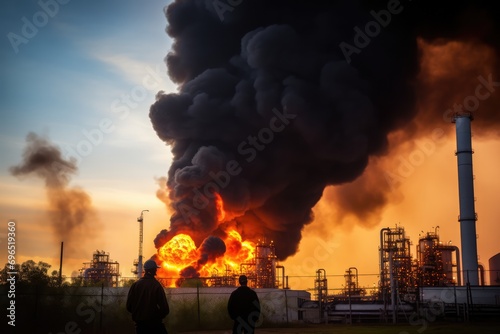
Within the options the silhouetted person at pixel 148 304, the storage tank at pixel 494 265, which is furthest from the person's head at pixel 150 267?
the storage tank at pixel 494 265

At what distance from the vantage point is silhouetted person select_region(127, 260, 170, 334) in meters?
12.3

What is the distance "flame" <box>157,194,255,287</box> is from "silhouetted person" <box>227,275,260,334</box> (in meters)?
37.0

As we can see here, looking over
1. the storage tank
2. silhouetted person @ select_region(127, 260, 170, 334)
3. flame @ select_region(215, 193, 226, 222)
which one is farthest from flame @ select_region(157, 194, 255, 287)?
silhouetted person @ select_region(127, 260, 170, 334)

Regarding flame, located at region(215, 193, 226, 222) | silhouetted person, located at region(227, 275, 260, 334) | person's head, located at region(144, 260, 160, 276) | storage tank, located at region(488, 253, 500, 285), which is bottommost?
silhouetted person, located at region(227, 275, 260, 334)

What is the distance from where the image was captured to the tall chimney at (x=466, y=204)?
62.8 metres

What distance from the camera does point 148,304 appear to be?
40.6 feet

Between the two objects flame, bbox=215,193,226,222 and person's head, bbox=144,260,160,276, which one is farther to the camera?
flame, bbox=215,193,226,222

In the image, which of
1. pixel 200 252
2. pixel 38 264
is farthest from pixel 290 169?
pixel 38 264

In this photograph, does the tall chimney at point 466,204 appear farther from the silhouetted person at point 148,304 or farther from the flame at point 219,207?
the silhouetted person at point 148,304

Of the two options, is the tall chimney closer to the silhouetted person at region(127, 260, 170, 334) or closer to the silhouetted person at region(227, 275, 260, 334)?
the silhouetted person at region(227, 275, 260, 334)

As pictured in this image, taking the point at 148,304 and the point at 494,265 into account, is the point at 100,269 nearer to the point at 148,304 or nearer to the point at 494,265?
the point at 494,265

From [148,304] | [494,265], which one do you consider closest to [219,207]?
[494,265]

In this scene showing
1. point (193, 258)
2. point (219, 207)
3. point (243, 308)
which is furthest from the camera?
point (219, 207)

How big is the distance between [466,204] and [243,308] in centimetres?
5178
